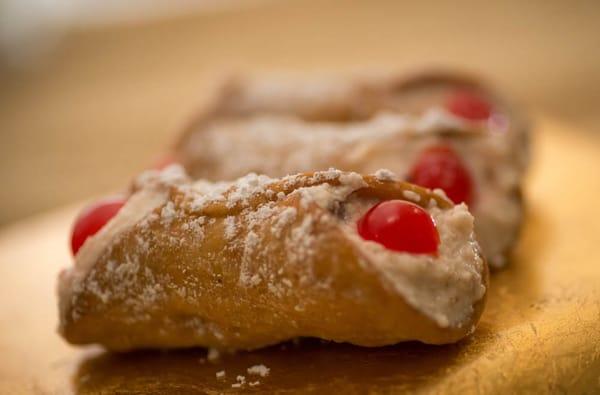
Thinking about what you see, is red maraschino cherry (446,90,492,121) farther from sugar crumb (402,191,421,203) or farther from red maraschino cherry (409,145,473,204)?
sugar crumb (402,191,421,203)

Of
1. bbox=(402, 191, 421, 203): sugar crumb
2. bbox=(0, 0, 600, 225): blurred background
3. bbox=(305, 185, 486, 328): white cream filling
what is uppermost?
bbox=(402, 191, 421, 203): sugar crumb

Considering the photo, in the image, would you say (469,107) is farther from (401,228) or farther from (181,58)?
(181,58)

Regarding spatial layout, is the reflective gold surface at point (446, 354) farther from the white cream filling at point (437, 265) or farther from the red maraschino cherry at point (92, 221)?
the red maraschino cherry at point (92, 221)

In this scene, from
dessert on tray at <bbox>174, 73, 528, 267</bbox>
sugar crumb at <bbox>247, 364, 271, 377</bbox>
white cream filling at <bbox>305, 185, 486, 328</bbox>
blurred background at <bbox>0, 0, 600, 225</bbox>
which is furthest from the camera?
blurred background at <bbox>0, 0, 600, 225</bbox>

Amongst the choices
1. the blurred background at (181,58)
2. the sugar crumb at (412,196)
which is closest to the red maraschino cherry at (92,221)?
the sugar crumb at (412,196)

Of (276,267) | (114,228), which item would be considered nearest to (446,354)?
(276,267)

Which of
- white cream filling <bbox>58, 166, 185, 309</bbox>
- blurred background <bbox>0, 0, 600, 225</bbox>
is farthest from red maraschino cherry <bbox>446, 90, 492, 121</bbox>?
white cream filling <bbox>58, 166, 185, 309</bbox>
